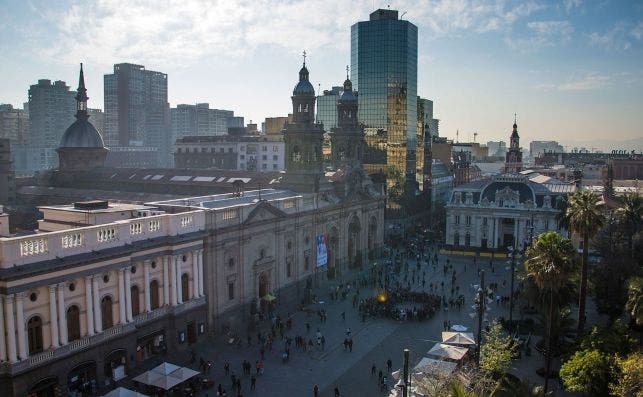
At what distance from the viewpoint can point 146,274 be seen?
37.5 m

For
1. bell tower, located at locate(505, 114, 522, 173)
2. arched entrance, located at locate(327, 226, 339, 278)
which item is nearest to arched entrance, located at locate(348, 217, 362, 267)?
arched entrance, located at locate(327, 226, 339, 278)

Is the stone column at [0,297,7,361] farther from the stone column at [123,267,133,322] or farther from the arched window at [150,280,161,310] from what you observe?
the arched window at [150,280,161,310]

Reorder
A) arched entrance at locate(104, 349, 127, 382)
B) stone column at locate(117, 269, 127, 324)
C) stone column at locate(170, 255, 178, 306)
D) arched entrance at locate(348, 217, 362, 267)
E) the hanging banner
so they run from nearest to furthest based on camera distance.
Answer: arched entrance at locate(104, 349, 127, 382)
stone column at locate(117, 269, 127, 324)
stone column at locate(170, 255, 178, 306)
the hanging banner
arched entrance at locate(348, 217, 362, 267)

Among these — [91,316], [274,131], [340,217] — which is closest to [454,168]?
[274,131]

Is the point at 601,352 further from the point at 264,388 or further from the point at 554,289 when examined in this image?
the point at 264,388

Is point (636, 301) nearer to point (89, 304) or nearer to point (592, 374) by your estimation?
point (592, 374)

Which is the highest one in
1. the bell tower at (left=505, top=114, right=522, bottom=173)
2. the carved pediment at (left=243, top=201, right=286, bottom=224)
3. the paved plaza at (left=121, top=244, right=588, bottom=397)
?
the bell tower at (left=505, top=114, right=522, bottom=173)

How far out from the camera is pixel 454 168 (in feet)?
445

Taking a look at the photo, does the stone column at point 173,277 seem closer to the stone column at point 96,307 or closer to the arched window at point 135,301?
the arched window at point 135,301

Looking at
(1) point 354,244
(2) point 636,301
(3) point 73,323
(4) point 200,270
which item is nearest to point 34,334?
(3) point 73,323

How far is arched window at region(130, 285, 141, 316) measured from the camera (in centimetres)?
3697

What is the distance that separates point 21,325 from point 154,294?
34.6ft

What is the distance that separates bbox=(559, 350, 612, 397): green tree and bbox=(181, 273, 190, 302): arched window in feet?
84.8

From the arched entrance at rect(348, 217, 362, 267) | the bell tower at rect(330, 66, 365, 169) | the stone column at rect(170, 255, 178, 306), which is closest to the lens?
the stone column at rect(170, 255, 178, 306)
